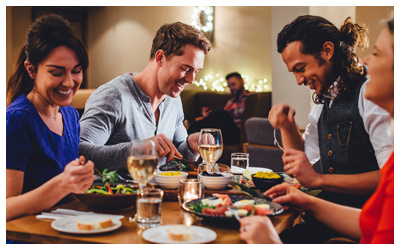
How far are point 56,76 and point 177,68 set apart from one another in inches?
38.4

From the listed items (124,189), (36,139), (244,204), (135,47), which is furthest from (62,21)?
(135,47)

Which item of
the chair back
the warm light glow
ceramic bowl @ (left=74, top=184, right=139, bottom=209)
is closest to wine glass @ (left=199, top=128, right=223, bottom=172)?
ceramic bowl @ (left=74, top=184, right=139, bottom=209)

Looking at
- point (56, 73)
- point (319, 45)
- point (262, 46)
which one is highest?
point (262, 46)

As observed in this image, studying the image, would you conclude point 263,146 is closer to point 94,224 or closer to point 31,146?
point 31,146

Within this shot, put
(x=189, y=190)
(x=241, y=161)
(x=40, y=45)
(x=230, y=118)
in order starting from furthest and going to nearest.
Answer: (x=230, y=118)
(x=241, y=161)
(x=40, y=45)
(x=189, y=190)

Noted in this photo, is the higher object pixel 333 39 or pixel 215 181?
pixel 333 39

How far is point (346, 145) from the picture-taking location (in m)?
1.83

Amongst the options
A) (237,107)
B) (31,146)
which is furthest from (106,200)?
(237,107)

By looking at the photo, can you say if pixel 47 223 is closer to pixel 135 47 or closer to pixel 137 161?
pixel 137 161

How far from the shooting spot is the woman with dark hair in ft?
4.76

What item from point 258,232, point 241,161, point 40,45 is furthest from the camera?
point 241,161

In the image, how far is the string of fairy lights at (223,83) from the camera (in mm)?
7023

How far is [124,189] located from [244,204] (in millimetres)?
452
